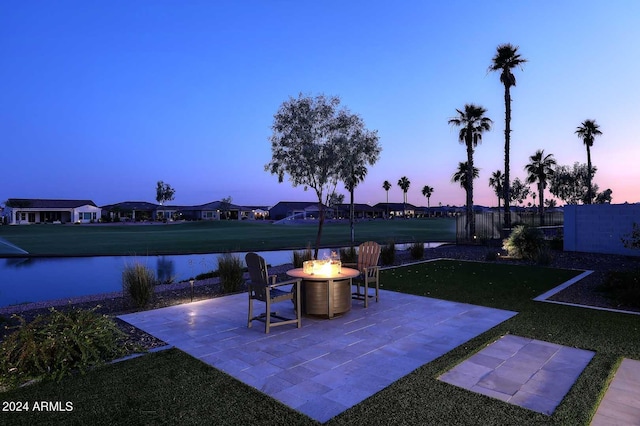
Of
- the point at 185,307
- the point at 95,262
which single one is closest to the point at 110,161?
the point at 95,262

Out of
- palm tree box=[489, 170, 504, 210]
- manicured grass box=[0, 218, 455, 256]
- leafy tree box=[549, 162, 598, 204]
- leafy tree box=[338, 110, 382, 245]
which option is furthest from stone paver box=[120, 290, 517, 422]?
palm tree box=[489, 170, 504, 210]

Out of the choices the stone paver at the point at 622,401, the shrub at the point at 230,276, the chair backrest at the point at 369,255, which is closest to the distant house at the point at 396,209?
the shrub at the point at 230,276

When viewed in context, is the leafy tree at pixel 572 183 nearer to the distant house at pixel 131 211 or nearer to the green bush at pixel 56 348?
the green bush at pixel 56 348

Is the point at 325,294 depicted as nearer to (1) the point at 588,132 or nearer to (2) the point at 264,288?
(2) the point at 264,288

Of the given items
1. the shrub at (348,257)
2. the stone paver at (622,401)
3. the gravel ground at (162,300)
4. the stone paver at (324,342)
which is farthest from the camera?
the shrub at (348,257)

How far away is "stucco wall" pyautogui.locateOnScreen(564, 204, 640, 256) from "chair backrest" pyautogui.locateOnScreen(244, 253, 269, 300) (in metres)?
14.7

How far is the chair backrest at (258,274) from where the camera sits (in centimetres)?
518

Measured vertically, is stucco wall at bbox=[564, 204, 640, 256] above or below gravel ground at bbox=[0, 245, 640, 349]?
above

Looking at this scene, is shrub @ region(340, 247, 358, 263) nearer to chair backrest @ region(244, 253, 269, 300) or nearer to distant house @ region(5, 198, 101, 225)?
chair backrest @ region(244, 253, 269, 300)

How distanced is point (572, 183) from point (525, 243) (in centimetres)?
5366

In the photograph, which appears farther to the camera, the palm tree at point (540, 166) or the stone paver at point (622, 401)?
the palm tree at point (540, 166)

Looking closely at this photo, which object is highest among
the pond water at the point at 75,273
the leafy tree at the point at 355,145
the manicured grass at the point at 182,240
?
the leafy tree at the point at 355,145

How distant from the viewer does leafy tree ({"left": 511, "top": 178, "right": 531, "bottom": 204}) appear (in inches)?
3364

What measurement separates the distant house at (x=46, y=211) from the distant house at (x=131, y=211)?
4.28m
